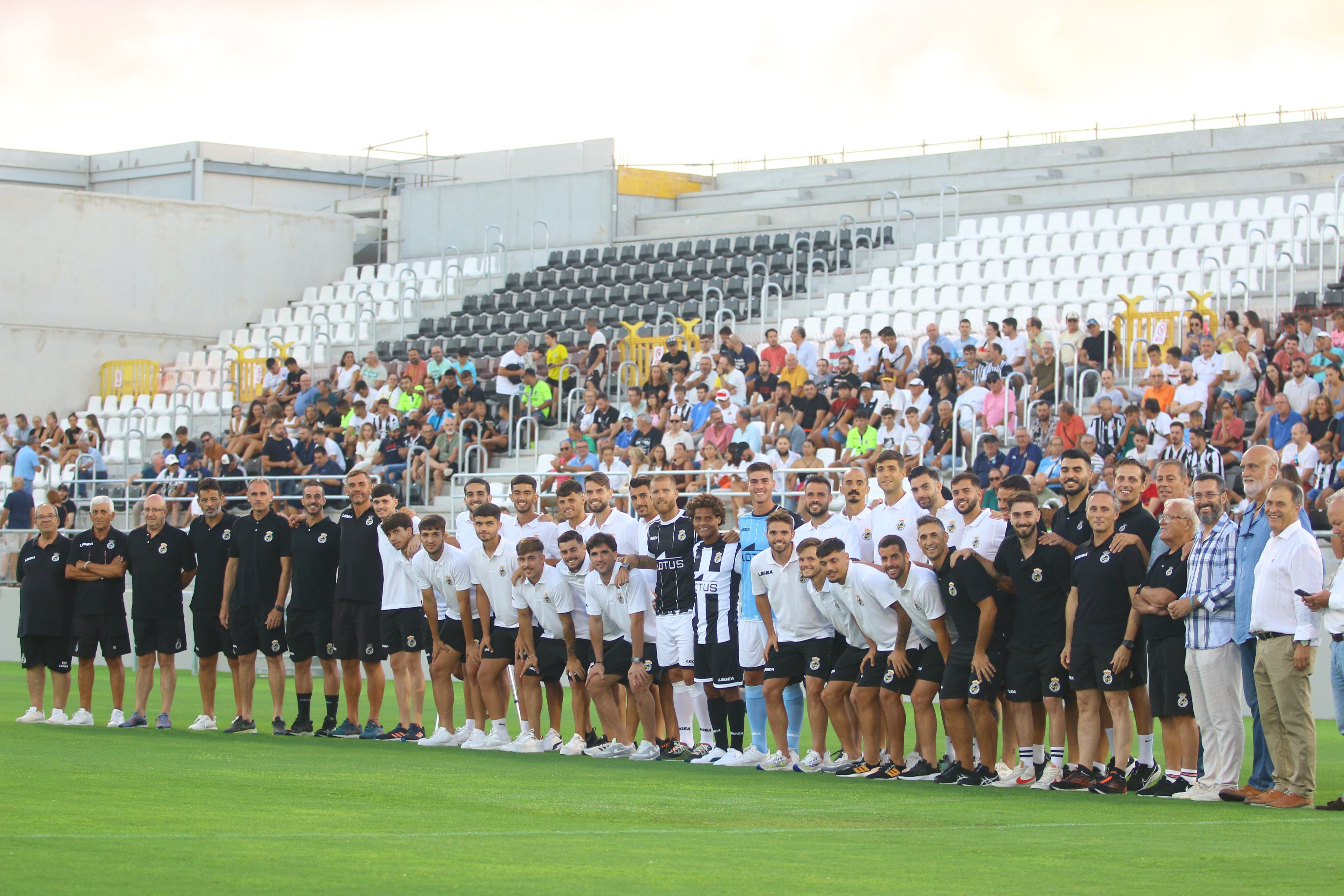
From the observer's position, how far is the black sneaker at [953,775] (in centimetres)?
1081

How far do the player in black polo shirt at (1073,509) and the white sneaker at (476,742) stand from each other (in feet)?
16.0

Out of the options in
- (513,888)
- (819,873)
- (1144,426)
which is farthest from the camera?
(1144,426)

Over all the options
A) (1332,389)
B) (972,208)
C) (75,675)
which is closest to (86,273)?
(75,675)

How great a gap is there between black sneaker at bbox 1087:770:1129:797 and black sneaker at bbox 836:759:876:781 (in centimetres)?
156

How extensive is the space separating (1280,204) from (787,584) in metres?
15.7

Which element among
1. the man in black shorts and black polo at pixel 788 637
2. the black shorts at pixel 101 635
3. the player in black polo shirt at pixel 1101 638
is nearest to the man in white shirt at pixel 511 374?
the black shorts at pixel 101 635

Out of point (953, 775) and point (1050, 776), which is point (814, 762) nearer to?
point (953, 775)

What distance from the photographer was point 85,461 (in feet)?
85.6

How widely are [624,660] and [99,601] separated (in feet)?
16.7

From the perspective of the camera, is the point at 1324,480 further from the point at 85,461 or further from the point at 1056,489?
the point at 85,461

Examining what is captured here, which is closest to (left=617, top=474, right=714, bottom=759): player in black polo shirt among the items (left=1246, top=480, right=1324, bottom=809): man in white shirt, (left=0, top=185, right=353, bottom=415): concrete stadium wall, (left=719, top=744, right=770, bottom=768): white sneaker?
(left=719, top=744, right=770, bottom=768): white sneaker

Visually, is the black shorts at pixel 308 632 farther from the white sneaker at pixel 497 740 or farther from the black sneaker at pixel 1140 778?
the black sneaker at pixel 1140 778

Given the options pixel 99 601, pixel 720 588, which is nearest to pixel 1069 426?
pixel 720 588

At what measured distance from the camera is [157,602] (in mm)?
14305
